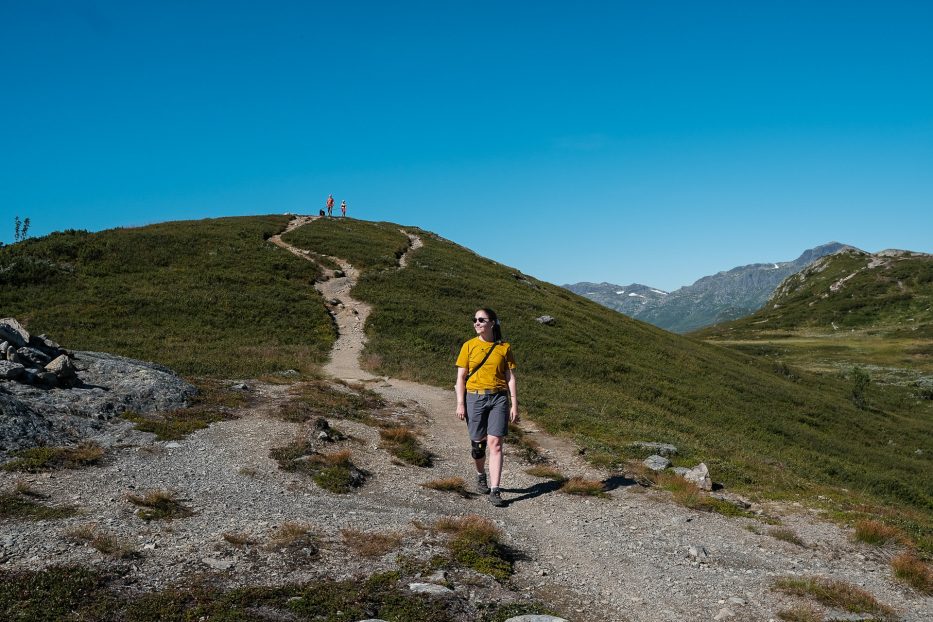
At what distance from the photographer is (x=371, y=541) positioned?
9.16m

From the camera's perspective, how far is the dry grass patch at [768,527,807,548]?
411 inches

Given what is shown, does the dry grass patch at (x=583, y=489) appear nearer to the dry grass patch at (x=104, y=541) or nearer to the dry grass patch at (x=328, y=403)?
the dry grass patch at (x=328, y=403)

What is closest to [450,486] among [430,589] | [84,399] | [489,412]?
[489,412]

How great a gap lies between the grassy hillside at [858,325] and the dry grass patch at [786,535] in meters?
81.5

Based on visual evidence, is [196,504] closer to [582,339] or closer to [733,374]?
[582,339]

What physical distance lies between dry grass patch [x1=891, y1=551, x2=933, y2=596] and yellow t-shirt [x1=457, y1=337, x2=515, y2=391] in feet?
24.6

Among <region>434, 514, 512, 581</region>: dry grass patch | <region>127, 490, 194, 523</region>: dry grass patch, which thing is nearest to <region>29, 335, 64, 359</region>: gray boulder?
<region>127, 490, 194, 523</region>: dry grass patch

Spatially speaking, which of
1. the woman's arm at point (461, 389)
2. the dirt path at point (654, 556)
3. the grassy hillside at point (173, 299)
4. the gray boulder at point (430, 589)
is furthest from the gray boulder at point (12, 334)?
the gray boulder at point (430, 589)

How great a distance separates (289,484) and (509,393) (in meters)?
5.42

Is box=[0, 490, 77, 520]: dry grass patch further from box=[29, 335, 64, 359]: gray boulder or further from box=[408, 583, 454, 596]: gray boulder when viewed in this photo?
box=[29, 335, 64, 359]: gray boulder

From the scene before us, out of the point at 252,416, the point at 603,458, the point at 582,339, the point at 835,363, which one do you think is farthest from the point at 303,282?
the point at 835,363

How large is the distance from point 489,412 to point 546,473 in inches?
147

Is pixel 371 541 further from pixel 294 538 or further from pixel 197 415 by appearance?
pixel 197 415

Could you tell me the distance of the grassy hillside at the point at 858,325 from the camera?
9438 cm
